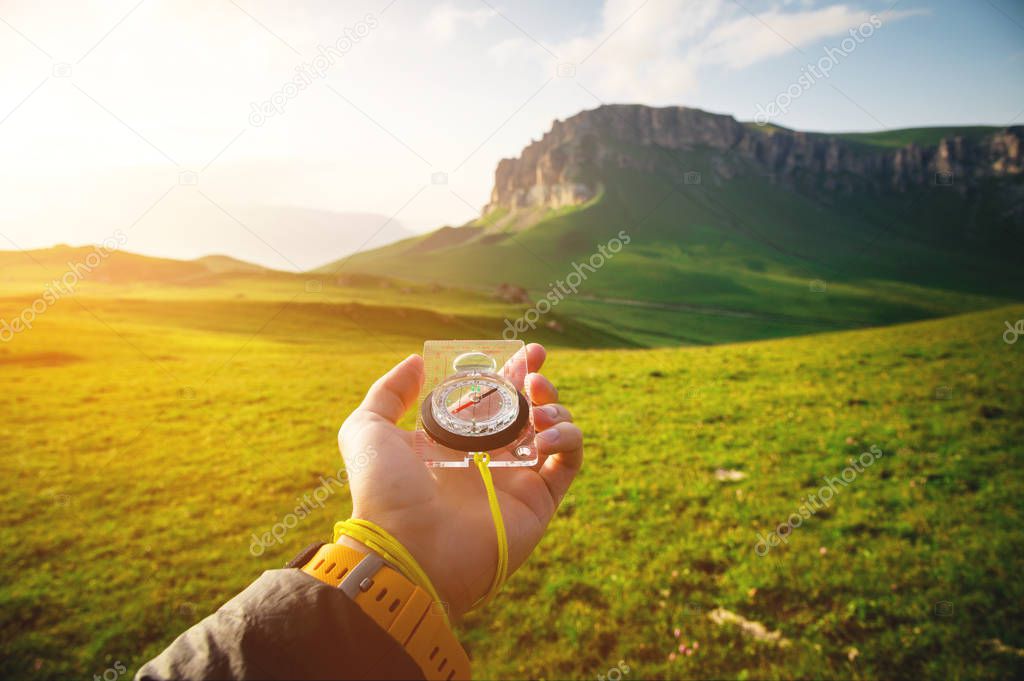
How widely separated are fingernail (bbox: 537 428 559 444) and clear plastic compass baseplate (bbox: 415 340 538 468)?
8.1 inches

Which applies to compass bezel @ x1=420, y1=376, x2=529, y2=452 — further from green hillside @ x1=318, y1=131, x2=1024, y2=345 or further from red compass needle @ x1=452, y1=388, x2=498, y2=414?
green hillside @ x1=318, y1=131, x2=1024, y2=345

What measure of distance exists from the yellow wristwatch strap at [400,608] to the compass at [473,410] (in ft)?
3.49

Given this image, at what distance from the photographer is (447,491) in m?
3.40

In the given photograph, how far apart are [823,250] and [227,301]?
7559 inches

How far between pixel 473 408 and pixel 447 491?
60cm

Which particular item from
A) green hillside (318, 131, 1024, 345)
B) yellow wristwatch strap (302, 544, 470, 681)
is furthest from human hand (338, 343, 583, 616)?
green hillside (318, 131, 1024, 345)

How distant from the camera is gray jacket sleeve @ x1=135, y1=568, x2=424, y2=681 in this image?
65.8 inches

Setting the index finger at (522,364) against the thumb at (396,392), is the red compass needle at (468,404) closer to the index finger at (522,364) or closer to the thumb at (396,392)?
the thumb at (396,392)

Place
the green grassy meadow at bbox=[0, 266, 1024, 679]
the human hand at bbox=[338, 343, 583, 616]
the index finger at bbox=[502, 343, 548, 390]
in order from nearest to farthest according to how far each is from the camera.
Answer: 1. the human hand at bbox=[338, 343, 583, 616]
2. the index finger at bbox=[502, 343, 548, 390]
3. the green grassy meadow at bbox=[0, 266, 1024, 679]

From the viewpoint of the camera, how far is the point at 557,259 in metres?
154

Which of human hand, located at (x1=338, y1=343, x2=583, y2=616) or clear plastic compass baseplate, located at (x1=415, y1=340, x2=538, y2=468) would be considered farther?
clear plastic compass baseplate, located at (x1=415, y1=340, x2=538, y2=468)

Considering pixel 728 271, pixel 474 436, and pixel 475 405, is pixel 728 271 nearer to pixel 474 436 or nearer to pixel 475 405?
pixel 475 405

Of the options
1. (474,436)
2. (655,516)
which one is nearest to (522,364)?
(474,436)

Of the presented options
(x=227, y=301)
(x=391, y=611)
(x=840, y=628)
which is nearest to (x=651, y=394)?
(x=840, y=628)
